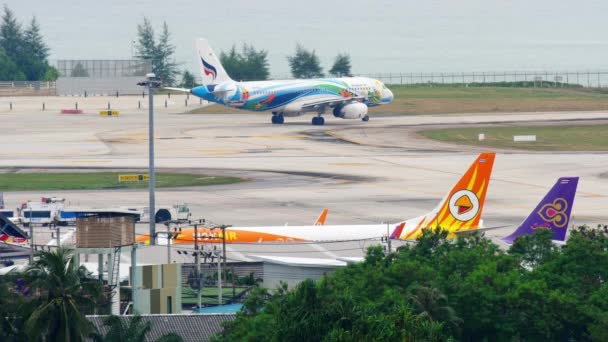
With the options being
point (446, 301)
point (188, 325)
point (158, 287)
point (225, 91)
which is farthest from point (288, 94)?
point (446, 301)

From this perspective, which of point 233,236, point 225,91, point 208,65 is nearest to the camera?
point 233,236

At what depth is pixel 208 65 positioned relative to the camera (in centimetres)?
14700

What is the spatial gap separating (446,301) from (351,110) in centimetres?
12035

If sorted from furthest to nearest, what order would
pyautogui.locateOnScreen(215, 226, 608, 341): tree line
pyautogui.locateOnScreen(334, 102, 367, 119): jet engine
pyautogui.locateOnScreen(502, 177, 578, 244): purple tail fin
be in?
pyautogui.locateOnScreen(334, 102, 367, 119): jet engine → pyautogui.locateOnScreen(502, 177, 578, 244): purple tail fin → pyautogui.locateOnScreen(215, 226, 608, 341): tree line

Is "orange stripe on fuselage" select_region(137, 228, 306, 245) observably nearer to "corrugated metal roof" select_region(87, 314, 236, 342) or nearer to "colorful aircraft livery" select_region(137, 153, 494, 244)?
"colorful aircraft livery" select_region(137, 153, 494, 244)

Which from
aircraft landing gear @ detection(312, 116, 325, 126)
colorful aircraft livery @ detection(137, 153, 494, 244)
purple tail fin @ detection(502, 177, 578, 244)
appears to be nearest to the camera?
purple tail fin @ detection(502, 177, 578, 244)

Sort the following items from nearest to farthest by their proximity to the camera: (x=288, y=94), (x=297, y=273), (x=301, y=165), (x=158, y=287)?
(x=158, y=287) < (x=297, y=273) < (x=301, y=165) < (x=288, y=94)

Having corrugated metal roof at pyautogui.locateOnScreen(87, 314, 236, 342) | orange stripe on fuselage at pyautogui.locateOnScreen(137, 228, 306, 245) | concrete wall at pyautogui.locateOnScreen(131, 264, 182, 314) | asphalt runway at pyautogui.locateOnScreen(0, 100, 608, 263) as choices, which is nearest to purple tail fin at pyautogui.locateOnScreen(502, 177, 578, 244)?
asphalt runway at pyautogui.locateOnScreen(0, 100, 608, 263)

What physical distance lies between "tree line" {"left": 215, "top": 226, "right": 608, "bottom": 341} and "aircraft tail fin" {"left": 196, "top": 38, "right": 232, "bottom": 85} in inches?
4372

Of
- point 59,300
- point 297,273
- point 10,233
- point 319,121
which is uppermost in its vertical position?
point 319,121

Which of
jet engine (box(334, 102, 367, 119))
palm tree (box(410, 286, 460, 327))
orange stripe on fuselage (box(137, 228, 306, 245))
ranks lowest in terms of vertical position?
orange stripe on fuselage (box(137, 228, 306, 245))

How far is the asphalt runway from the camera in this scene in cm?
7012

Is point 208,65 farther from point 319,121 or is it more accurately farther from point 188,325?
point 188,325

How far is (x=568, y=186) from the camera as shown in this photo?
4709 centimetres
